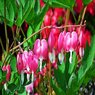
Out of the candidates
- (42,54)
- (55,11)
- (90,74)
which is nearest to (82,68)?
(90,74)

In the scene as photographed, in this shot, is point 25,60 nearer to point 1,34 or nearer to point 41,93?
point 41,93

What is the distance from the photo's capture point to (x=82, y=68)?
168cm

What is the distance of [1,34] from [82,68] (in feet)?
8.44

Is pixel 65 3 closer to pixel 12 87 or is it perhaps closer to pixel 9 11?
pixel 9 11

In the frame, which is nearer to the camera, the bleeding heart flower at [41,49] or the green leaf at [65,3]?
the bleeding heart flower at [41,49]

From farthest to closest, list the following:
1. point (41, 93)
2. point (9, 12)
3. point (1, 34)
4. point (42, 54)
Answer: point (1, 34)
point (41, 93)
point (9, 12)
point (42, 54)

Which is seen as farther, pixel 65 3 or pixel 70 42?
pixel 65 3

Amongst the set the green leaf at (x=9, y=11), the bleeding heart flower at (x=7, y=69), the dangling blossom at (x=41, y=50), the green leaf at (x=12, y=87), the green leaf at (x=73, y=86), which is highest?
the green leaf at (x=9, y=11)

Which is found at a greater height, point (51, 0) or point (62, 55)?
point (51, 0)

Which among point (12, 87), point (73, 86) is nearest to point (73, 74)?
point (73, 86)

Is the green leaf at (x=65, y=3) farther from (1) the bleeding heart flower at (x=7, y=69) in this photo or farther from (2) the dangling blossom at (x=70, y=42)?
(1) the bleeding heart flower at (x=7, y=69)

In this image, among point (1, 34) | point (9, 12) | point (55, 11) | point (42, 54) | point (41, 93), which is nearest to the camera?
point (42, 54)

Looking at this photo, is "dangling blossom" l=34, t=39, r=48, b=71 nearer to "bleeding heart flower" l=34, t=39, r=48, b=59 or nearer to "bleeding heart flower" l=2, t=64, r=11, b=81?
"bleeding heart flower" l=34, t=39, r=48, b=59

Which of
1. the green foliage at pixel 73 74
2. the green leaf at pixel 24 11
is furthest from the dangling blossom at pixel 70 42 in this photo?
the green leaf at pixel 24 11
